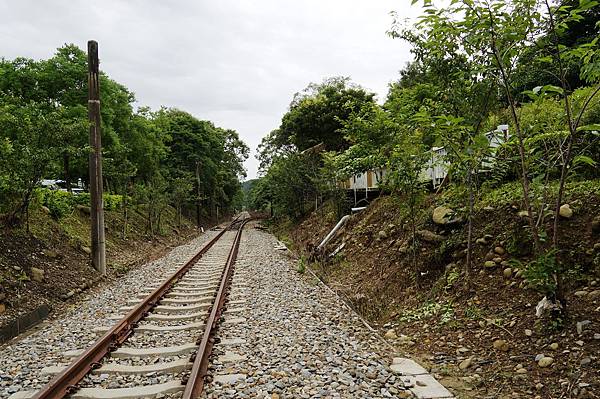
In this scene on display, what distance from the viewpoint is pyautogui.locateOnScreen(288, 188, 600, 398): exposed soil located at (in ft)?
12.2

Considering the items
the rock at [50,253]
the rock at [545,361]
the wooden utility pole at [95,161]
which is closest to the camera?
the rock at [545,361]

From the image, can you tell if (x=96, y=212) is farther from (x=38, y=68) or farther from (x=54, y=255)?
(x=38, y=68)

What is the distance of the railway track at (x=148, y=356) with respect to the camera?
3768 mm

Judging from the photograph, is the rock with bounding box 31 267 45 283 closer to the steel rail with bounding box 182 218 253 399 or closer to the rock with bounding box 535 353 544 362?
Result: the steel rail with bounding box 182 218 253 399

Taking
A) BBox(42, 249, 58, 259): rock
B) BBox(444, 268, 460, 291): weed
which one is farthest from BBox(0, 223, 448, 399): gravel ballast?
BBox(42, 249, 58, 259): rock

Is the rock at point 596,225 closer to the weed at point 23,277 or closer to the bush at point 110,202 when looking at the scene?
the weed at point 23,277

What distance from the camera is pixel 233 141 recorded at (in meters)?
53.5

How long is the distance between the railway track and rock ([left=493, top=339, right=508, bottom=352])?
10.1ft

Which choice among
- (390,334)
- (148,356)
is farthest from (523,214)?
(148,356)

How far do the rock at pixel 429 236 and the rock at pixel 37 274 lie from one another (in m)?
7.46

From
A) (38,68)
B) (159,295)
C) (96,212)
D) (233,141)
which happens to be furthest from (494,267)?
(233,141)

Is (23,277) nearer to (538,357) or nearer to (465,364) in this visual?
(465,364)

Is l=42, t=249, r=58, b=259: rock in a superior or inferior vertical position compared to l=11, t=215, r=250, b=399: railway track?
superior

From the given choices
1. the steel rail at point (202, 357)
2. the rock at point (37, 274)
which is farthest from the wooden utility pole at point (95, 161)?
the steel rail at point (202, 357)
